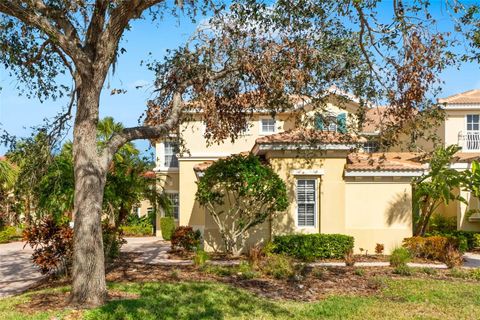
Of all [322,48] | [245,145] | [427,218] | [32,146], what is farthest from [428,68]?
[245,145]

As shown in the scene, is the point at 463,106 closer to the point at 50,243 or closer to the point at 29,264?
the point at 29,264

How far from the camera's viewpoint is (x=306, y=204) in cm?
2038

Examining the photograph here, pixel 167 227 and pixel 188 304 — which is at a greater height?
pixel 167 227

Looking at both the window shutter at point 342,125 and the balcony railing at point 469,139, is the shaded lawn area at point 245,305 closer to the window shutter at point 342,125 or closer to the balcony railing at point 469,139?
the window shutter at point 342,125

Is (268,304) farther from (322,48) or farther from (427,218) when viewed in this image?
(427,218)

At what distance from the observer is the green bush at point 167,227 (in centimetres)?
2861

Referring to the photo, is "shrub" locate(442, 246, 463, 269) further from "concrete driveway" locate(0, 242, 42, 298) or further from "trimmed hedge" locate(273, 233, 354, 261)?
"concrete driveway" locate(0, 242, 42, 298)

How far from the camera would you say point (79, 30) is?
12453 millimetres

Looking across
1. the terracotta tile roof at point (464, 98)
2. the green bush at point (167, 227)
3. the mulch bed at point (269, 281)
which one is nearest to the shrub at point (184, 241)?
the mulch bed at point (269, 281)

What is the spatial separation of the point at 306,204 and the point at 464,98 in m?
13.8

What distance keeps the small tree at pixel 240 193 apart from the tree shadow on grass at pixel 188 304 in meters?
6.11

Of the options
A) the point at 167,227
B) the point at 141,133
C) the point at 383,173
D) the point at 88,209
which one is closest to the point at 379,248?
the point at 383,173

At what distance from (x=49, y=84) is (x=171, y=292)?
6.34 m

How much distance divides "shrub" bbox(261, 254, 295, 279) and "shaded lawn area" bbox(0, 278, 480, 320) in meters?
2.16
